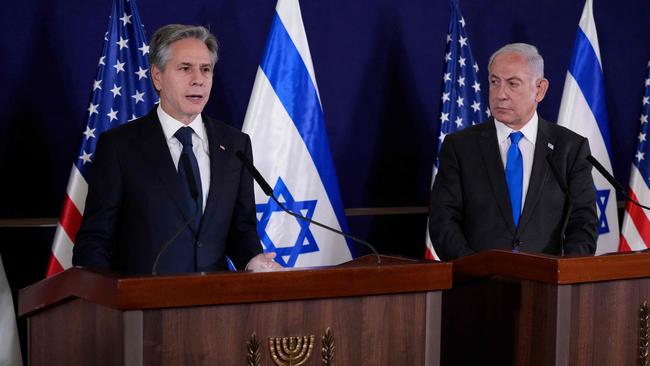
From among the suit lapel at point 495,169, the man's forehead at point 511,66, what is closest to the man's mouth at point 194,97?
the suit lapel at point 495,169

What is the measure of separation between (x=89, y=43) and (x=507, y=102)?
1.87 m

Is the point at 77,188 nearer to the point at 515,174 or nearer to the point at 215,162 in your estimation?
the point at 215,162

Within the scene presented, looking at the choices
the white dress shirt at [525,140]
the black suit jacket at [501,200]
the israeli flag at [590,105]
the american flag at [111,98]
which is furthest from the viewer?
the israeli flag at [590,105]

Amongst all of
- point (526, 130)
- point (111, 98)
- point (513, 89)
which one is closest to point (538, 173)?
point (526, 130)

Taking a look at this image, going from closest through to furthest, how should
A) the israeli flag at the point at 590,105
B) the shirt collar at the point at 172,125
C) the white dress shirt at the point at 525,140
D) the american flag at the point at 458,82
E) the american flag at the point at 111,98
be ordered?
the shirt collar at the point at 172,125 < the white dress shirt at the point at 525,140 < the american flag at the point at 111,98 < the american flag at the point at 458,82 < the israeli flag at the point at 590,105

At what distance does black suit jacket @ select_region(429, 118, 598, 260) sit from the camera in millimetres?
3168

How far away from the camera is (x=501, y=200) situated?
3.22m

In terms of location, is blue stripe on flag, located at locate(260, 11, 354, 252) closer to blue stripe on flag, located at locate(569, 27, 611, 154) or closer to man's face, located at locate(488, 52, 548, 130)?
man's face, located at locate(488, 52, 548, 130)

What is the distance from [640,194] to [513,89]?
234 centimetres

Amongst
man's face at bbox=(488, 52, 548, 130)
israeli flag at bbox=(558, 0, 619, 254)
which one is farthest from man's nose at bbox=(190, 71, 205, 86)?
israeli flag at bbox=(558, 0, 619, 254)

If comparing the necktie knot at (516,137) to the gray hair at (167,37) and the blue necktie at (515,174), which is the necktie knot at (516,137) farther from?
the gray hair at (167,37)

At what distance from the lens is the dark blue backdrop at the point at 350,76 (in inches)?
152

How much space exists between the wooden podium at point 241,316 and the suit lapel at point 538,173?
0.98m

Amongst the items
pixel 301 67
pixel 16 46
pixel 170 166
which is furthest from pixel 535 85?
pixel 16 46
